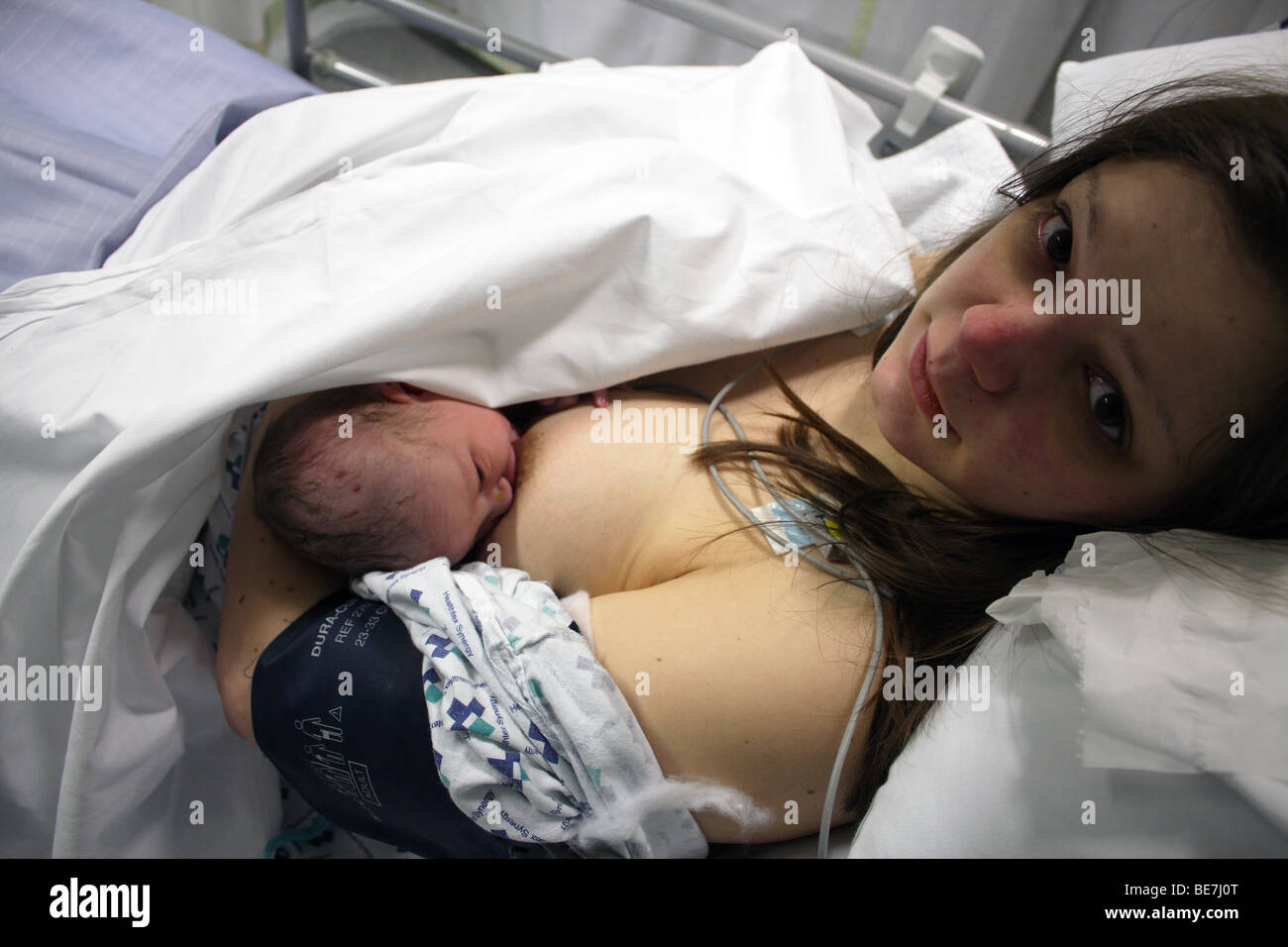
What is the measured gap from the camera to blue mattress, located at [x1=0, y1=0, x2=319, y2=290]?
3.38ft

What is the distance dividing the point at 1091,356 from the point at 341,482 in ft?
2.30

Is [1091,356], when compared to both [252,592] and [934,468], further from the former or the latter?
[252,592]

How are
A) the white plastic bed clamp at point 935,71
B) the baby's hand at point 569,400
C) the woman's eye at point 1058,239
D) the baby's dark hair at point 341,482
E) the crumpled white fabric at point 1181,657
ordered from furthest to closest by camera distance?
the white plastic bed clamp at point 935,71 → the baby's hand at point 569,400 → the baby's dark hair at point 341,482 → the woman's eye at point 1058,239 → the crumpled white fabric at point 1181,657

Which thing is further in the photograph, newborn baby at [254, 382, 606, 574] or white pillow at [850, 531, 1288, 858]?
newborn baby at [254, 382, 606, 574]

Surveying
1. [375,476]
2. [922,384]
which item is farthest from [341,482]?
[922,384]

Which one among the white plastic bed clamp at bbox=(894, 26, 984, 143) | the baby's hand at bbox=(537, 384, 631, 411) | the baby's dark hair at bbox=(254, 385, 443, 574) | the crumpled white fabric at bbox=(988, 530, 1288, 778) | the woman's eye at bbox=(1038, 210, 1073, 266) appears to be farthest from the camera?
the white plastic bed clamp at bbox=(894, 26, 984, 143)

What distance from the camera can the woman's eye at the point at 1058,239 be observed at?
2.28ft

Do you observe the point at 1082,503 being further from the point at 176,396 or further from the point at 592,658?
the point at 176,396

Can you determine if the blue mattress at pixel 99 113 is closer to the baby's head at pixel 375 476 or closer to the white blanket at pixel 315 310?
the white blanket at pixel 315 310

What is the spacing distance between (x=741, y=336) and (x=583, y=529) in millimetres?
284

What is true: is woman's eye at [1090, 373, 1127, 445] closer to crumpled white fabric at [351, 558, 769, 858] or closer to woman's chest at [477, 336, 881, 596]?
woman's chest at [477, 336, 881, 596]

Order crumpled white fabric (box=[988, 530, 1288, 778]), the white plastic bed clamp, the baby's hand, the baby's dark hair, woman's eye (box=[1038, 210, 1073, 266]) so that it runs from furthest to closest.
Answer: the white plastic bed clamp, the baby's hand, the baby's dark hair, woman's eye (box=[1038, 210, 1073, 266]), crumpled white fabric (box=[988, 530, 1288, 778])

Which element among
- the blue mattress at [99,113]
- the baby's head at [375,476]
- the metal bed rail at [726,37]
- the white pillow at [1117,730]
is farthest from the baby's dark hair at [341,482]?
the metal bed rail at [726,37]

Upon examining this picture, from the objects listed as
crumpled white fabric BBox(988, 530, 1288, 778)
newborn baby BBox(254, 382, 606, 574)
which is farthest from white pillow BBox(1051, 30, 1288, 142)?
newborn baby BBox(254, 382, 606, 574)
